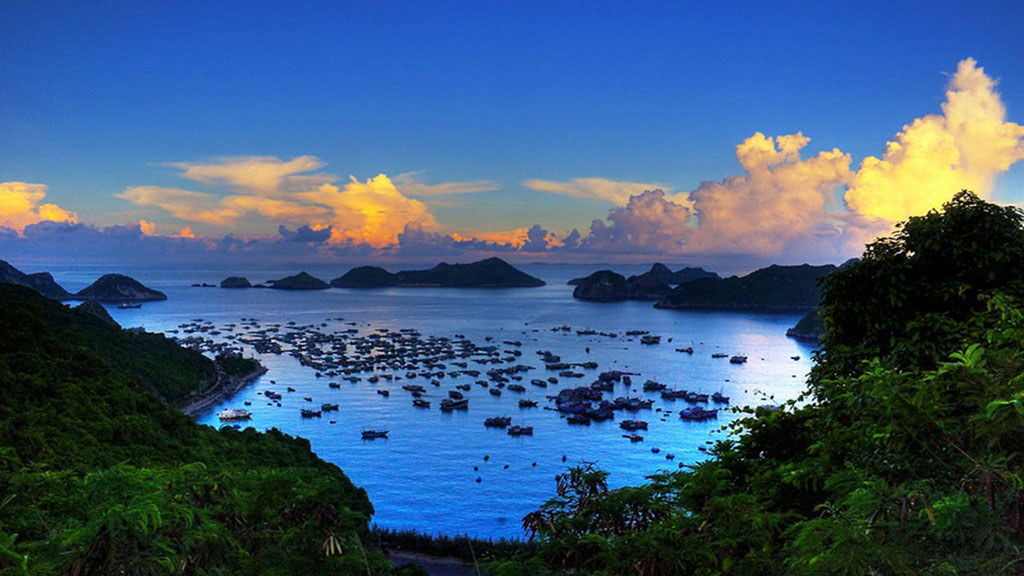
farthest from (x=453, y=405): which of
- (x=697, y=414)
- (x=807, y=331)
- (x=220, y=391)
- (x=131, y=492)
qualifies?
(x=807, y=331)

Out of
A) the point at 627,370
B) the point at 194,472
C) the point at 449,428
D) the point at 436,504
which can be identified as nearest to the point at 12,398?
the point at 194,472

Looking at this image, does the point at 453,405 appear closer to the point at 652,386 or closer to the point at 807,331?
the point at 652,386

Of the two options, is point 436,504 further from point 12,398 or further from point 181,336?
point 181,336

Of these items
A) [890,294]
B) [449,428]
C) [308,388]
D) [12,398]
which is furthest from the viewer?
[308,388]

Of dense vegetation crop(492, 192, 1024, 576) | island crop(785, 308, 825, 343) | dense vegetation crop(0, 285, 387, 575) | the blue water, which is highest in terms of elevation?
dense vegetation crop(492, 192, 1024, 576)

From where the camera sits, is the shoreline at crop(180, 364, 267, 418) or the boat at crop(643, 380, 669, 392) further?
the boat at crop(643, 380, 669, 392)

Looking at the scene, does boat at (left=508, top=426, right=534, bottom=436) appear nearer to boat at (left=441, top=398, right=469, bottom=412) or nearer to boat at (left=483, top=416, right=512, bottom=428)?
boat at (left=483, top=416, right=512, bottom=428)

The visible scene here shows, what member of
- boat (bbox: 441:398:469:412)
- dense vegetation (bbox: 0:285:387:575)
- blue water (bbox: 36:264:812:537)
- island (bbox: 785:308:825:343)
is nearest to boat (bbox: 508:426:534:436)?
blue water (bbox: 36:264:812:537)
